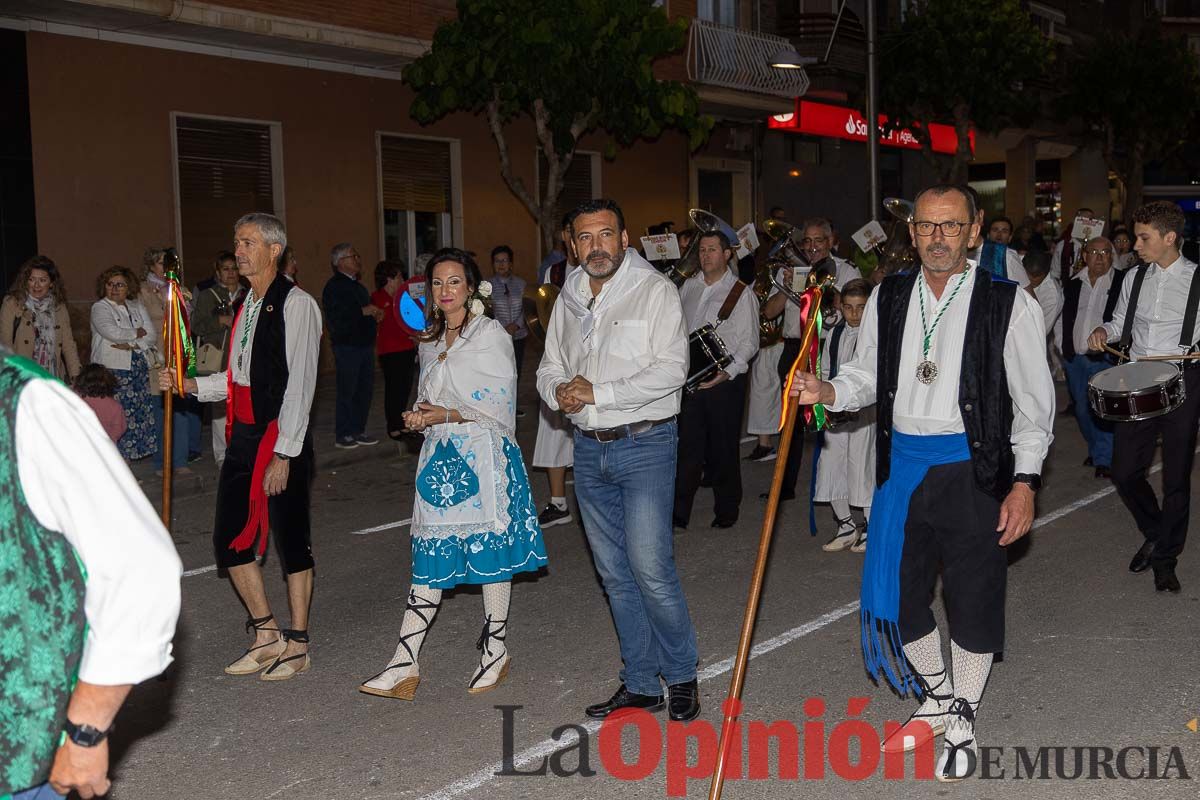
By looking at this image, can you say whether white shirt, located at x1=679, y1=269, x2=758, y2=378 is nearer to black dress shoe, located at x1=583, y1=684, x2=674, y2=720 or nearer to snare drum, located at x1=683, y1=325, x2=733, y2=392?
snare drum, located at x1=683, y1=325, x2=733, y2=392

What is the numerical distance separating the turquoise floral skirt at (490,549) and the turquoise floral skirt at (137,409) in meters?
Answer: 6.46

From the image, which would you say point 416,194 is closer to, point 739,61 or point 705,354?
point 739,61

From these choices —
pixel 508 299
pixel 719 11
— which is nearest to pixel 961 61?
pixel 719 11

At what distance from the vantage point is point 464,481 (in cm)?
563

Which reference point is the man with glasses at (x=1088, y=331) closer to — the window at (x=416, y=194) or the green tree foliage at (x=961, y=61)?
the window at (x=416, y=194)

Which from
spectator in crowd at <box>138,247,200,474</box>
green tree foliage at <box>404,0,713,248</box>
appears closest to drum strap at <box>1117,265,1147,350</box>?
spectator in crowd at <box>138,247,200,474</box>

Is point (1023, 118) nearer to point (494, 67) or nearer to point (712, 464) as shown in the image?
point (494, 67)

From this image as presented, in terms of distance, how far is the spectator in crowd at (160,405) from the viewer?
11.5 m

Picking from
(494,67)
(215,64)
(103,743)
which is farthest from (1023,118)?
(103,743)

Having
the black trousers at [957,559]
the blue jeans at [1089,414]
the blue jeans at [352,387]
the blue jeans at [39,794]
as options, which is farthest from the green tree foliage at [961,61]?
the blue jeans at [39,794]

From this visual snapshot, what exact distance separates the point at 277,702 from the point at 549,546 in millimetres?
3219

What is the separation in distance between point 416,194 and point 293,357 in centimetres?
1398

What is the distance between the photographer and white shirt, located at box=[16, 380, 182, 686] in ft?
7.20

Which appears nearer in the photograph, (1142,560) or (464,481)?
(464,481)
